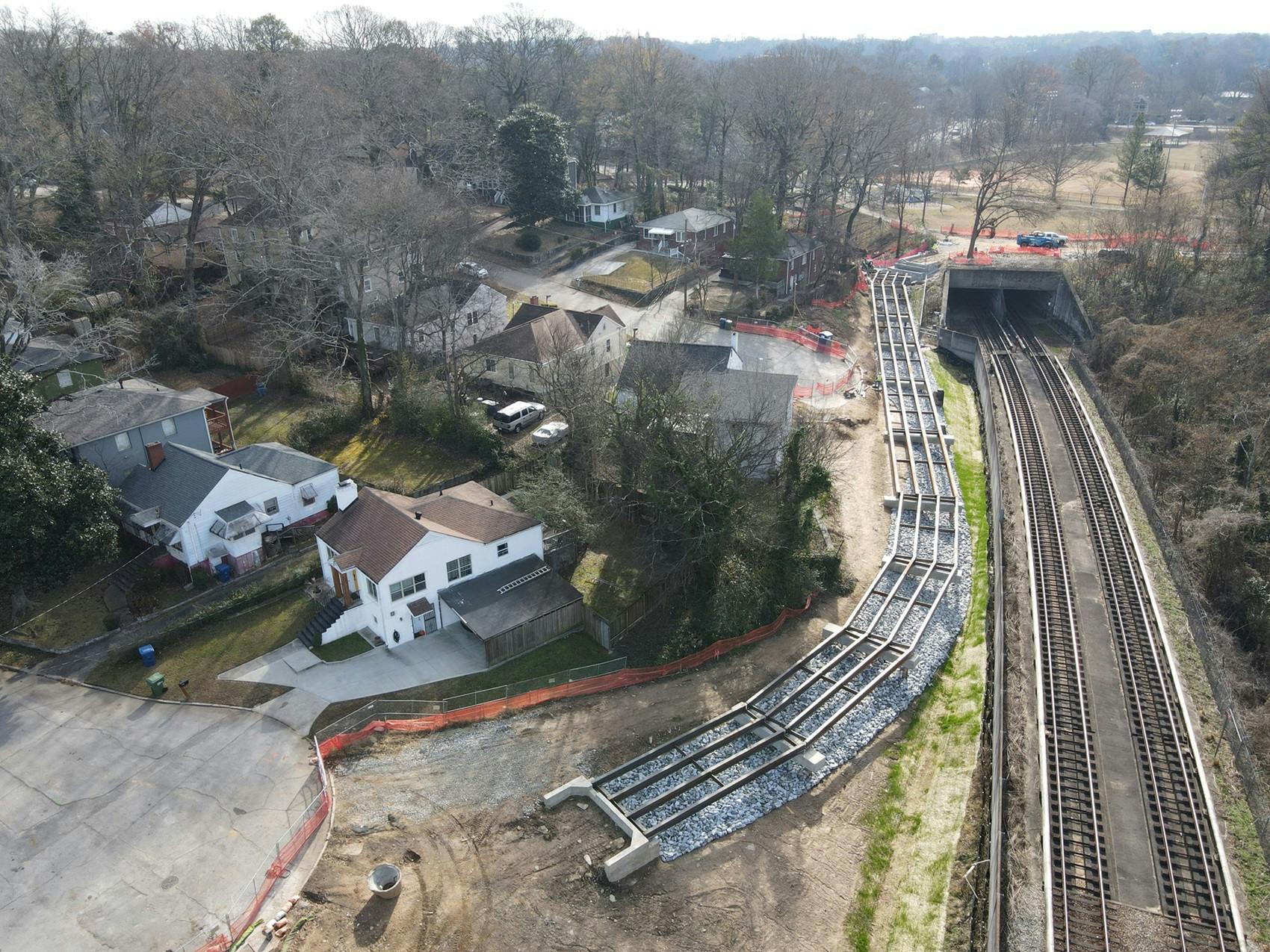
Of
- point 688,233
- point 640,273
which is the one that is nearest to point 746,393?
point 640,273

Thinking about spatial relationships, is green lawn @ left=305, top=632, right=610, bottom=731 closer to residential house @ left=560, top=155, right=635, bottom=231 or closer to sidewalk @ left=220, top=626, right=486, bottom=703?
sidewalk @ left=220, top=626, right=486, bottom=703

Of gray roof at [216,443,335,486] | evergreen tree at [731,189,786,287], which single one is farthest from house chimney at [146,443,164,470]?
evergreen tree at [731,189,786,287]

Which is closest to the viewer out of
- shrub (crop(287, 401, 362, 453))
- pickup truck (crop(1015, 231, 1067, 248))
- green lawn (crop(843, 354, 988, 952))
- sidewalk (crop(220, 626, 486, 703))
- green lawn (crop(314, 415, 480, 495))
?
green lawn (crop(843, 354, 988, 952))

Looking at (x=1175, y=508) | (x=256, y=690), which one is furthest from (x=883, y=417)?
(x=256, y=690)

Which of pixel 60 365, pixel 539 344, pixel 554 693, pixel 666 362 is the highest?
pixel 60 365

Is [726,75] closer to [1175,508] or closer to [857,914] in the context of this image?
[1175,508]

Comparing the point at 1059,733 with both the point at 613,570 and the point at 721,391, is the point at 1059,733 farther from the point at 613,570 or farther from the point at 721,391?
the point at 721,391

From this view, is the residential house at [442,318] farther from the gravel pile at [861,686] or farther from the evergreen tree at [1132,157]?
the evergreen tree at [1132,157]
